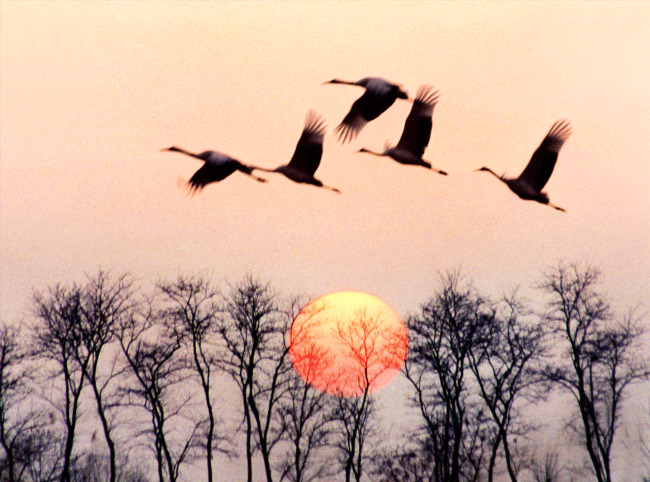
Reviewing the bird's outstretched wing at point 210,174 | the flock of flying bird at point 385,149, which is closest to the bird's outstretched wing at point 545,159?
the flock of flying bird at point 385,149

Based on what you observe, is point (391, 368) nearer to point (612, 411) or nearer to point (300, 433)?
point (300, 433)

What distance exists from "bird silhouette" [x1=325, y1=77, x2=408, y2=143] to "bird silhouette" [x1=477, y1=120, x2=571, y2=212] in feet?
8.72

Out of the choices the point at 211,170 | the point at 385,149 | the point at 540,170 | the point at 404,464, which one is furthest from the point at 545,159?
the point at 404,464

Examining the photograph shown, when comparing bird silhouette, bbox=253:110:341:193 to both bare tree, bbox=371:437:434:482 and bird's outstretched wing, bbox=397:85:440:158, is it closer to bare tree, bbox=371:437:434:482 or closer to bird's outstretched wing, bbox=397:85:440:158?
bird's outstretched wing, bbox=397:85:440:158

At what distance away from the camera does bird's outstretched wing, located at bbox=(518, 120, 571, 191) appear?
17.5 m

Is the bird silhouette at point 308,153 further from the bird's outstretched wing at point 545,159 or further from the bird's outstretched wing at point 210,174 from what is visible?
the bird's outstretched wing at point 545,159

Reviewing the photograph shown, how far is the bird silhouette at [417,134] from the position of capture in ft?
56.3

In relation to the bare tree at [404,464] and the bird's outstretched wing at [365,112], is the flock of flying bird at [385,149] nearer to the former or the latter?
the bird's outstretched wing at [365,112]

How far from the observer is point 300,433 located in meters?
32.8

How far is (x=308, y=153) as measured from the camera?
16938 mm

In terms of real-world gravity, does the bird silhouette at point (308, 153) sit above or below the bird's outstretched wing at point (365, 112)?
below

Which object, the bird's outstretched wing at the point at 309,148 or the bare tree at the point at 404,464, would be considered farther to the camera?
the bare tree at the point at 404,464

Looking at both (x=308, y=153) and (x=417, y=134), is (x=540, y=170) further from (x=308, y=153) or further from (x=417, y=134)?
(x=308, y=153)

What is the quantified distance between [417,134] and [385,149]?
71 cm
